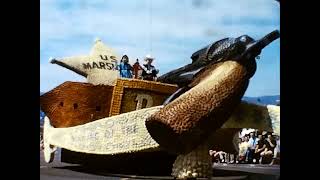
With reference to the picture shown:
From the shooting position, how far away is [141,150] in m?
3.56

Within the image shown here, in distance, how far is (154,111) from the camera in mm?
3518

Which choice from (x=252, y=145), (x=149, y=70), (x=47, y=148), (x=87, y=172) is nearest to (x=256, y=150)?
(x=252, y=145)

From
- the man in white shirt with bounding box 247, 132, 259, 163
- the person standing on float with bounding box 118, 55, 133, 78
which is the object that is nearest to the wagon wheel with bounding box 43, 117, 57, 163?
the person standing on float with bounding box 118, 55, 133, 78

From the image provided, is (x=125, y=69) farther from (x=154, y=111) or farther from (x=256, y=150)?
(x=256, y=150)

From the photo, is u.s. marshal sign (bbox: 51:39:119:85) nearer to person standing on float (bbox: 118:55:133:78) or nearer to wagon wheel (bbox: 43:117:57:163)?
person standing on float (bbox: 118:55:133:78)

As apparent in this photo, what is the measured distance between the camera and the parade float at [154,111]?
11.6 ft

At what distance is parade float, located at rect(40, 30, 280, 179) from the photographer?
11.6 feet

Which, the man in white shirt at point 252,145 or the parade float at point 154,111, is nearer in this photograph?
the parade float at point 154,111

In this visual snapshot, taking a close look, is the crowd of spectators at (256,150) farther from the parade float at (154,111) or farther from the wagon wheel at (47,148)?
the wagon wheel at (47,148)

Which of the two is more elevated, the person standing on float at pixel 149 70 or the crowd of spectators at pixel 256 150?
the person standing on float at pixel 149 70

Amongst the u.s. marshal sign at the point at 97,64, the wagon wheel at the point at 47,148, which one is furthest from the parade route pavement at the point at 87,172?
the u.s. marshal sign at the point at 97,64

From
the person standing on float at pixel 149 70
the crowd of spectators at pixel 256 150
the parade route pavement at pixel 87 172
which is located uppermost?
the person standing on float at pixel 149 70
